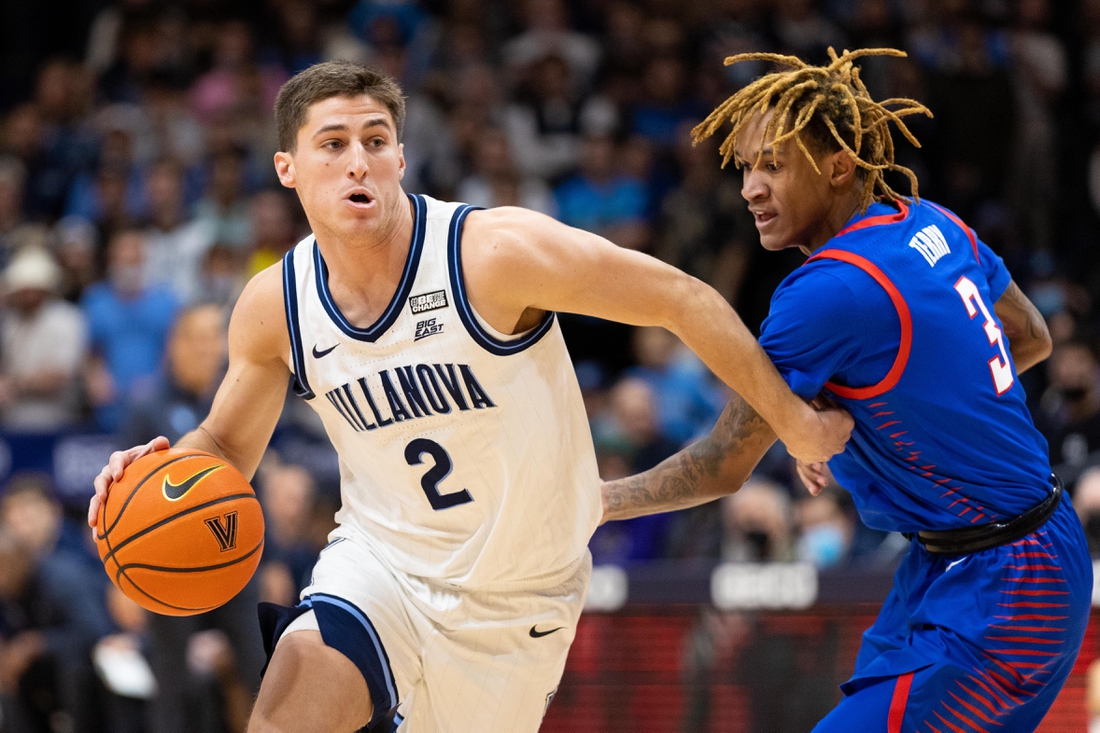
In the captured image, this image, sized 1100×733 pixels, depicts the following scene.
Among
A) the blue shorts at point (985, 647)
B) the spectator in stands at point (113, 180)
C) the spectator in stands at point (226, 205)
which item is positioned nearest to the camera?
the blue shorts at point (985, 647)

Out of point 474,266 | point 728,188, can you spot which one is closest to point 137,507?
point 474,266

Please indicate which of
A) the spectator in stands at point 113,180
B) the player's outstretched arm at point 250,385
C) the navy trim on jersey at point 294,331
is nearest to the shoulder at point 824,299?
the navy trim on jersey at point 294,331

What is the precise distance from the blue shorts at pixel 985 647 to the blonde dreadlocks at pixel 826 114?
110 centimetres

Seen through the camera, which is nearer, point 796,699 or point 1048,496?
point 1048,496

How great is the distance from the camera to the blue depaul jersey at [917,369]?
3703mm

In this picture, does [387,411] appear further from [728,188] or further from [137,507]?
[728,188]

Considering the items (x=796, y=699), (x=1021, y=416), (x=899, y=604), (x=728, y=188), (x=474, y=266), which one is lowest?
(x=796, y=699)

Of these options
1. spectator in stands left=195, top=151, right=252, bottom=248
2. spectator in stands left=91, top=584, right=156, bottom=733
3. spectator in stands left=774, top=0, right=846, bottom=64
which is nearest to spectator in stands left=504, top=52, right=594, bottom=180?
spectator in stands left=774, top=0, right=846, bottom=64

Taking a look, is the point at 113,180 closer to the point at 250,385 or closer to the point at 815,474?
the point at 250,385

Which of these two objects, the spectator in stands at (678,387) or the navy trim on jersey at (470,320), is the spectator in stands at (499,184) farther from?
the navy trim on jersey at (470,320)

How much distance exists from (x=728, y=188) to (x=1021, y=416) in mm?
6580

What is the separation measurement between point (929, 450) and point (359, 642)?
67.2 inches

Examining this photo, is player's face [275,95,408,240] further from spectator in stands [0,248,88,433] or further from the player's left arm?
spectator in stands [0,248,88,433]

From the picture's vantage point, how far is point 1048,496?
3807 millimetres
